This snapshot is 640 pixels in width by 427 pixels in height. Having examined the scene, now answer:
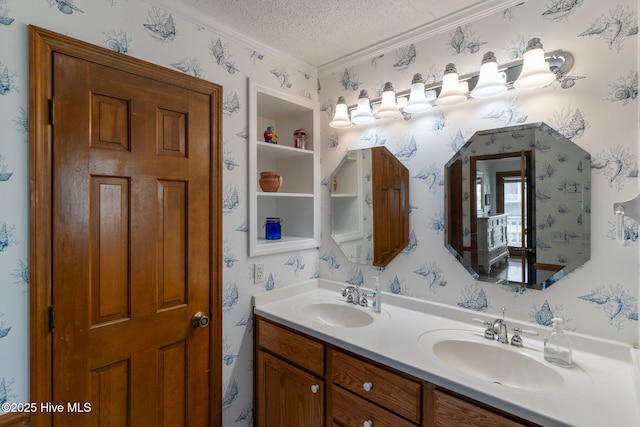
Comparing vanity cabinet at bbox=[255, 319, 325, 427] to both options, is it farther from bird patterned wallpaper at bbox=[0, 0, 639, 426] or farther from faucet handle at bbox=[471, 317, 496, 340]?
faucet handle at bbox=[471, 317, 496, 340]

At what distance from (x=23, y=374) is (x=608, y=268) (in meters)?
2.15

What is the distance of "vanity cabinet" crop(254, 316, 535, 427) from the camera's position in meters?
1.05

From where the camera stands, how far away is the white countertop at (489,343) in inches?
35.0

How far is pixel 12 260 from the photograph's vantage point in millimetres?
1060

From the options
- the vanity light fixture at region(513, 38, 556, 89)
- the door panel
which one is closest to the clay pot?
the door panel

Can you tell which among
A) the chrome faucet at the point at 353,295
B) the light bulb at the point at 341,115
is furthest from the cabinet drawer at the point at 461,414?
the light bulb at the point at 341,115

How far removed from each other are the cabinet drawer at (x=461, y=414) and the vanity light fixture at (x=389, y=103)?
1300 mm

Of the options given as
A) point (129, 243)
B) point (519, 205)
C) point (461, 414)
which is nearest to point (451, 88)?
point (519, 205)

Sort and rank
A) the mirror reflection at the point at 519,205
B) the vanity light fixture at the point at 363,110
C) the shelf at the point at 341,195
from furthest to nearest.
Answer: the shelf at the point at 341,195, the vanity light fixture at the point at 363,110, the mirror reflection at the point at 519,205

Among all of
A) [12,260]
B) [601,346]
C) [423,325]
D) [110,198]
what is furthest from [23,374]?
[601,346]

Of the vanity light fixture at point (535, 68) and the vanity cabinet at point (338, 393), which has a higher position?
the vanity light fixture at point (535, 68)

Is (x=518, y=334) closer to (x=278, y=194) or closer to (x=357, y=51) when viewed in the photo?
(x=278, y=194)

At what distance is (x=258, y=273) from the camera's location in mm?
1801

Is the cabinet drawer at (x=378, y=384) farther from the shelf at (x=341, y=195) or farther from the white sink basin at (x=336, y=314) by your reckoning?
the shelf at (x=341, y=195)
